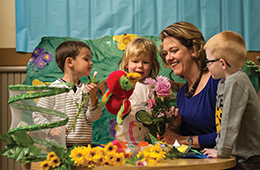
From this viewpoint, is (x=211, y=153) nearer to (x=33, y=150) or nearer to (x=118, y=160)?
(x=118, y=160)

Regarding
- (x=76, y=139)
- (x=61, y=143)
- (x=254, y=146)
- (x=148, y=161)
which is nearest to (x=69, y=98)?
(x=76, y=139)

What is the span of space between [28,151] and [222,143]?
Result: 76 centimetres

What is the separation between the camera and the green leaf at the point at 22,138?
0.90 metres

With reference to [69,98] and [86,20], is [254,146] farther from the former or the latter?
[86,20]

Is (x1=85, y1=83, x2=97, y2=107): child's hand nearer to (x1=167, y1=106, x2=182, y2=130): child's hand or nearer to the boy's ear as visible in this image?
the boy's ear

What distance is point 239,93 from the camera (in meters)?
0.99

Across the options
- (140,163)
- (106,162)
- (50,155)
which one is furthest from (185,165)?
(50,155)

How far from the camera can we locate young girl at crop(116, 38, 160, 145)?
4.82 feet

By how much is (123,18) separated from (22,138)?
1.49m

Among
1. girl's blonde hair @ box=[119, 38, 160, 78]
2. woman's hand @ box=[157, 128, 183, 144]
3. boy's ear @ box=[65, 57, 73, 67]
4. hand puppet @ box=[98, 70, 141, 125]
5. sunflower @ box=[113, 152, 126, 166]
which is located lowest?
woman's hand @ box=[157, 128, 183, 144]

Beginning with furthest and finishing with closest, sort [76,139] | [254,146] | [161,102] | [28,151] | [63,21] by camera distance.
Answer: [63,21] < [76,139] < [161,102] < [254,146] < [28,151]

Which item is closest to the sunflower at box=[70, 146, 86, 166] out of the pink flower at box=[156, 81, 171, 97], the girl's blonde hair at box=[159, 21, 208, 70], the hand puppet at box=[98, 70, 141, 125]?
the hand puppet at box=[98, 70, 141, 125]

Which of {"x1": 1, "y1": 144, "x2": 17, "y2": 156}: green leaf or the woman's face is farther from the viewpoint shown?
the woman's face

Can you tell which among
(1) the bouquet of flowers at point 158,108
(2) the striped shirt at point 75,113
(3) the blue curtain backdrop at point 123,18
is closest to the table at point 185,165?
(2) the striped shirt at point 75,113
